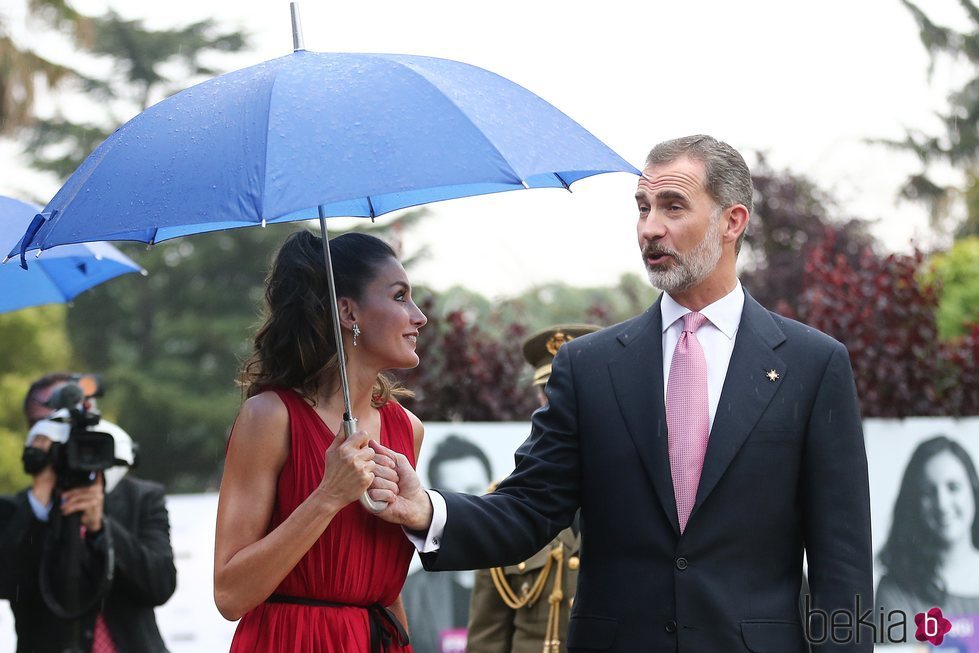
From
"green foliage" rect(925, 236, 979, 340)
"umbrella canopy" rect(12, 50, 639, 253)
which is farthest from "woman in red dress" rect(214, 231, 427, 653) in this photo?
"green foliage" rect(925, 236, 979, 340)

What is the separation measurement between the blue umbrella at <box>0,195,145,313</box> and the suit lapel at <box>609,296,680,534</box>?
1895 mm

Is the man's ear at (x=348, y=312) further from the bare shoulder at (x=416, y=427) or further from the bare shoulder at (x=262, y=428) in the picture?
the bare shoulder at (x=416, y=427)

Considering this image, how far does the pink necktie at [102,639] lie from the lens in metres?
4.91

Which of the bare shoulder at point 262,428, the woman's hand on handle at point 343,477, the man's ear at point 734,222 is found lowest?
the woman's hand on handle at point 343,477

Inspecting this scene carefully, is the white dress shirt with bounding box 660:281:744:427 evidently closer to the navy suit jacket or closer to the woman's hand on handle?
the navy suit jacket

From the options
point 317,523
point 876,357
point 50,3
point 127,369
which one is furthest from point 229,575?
point 127,369

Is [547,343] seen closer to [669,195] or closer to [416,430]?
[416,430]

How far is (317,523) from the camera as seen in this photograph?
3.17m

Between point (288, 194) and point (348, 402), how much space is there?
0.76 m

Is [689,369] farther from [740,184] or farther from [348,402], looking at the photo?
[348,402]

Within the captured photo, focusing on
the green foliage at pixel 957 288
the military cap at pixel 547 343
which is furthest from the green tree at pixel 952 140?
the military cap at pixel 547 343

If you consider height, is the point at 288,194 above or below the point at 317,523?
above

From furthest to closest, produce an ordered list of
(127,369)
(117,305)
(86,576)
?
(117,305), (127,369), (86,576)

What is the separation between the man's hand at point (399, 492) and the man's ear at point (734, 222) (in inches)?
42.8
